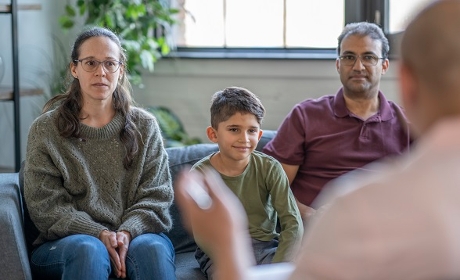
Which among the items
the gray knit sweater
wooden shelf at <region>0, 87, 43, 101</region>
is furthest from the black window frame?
the gray knit sweater

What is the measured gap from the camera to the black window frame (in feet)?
12.9

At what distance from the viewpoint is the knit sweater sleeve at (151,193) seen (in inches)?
106

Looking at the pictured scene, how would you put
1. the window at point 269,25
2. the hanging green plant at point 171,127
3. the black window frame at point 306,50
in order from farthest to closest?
the hanging green plant at point 171,127 < the window at point 269,25 < the black window frame at point 306,50

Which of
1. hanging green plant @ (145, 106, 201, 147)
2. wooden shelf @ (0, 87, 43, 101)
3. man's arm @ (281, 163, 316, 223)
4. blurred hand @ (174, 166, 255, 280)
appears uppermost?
wooden shelf @ (0, 87, 43, 101)

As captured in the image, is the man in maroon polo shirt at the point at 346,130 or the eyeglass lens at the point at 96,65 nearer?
the eyeglass lens at the point at 96,65

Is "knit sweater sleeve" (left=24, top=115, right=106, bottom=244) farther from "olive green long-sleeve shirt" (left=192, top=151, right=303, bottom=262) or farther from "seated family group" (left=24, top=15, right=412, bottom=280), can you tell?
"olive green long-sleeve shirt" (left=192, top=151, right=303, bottom=262)

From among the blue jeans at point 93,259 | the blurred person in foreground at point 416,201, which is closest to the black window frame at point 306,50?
the blue jeans at point 93,259

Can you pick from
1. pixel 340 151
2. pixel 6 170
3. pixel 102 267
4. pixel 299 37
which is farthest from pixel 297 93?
pixel 102 267

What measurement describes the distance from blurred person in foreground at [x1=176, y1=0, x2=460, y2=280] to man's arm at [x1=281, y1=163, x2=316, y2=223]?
2.02m

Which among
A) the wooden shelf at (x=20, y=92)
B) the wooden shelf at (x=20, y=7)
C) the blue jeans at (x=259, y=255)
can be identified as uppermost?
the wooden shelf at (x=20, y=7)

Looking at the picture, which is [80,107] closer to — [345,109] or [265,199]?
[265,199]

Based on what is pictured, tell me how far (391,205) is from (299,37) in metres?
3.60

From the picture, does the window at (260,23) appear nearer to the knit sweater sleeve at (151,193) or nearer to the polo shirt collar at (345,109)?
the polo shirt collar at (345,109)

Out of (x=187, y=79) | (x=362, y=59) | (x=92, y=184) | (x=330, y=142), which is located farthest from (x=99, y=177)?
(x=187, y=79)
